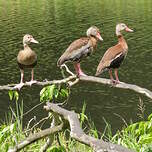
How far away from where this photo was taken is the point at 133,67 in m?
32.0

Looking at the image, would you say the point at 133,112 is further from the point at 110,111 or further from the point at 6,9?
the point at 6,9

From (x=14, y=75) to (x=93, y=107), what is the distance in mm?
8384

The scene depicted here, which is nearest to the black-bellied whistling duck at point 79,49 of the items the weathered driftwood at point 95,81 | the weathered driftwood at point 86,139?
the weathered driftwood at point 95,81

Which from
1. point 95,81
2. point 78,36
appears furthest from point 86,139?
point 78,36

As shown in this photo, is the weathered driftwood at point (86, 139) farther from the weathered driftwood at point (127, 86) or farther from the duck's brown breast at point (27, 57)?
the duck's brown breast at point (27, 57)

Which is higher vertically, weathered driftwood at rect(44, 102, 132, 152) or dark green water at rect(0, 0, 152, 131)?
weathered driftwood at rect(44, 102, 132, 152)

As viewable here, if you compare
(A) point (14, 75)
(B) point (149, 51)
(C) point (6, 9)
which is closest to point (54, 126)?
(A) point (14, 75)

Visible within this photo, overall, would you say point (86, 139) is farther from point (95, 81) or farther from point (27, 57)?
point (27, 57)

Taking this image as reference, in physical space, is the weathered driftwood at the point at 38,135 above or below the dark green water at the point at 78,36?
above

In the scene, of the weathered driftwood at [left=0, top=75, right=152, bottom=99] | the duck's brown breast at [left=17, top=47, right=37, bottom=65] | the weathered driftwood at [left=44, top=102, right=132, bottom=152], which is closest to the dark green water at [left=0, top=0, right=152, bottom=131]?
the duck's brown breast at [left=17, top=47, right=37, bottom=65]

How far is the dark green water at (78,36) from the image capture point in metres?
25.4

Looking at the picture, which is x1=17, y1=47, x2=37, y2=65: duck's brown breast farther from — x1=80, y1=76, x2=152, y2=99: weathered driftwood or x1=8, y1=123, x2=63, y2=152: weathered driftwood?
x1=8, y1=123, x2=63, y2=152: weathered driftwood

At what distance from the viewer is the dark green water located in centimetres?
2544

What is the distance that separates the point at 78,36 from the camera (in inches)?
1726
